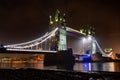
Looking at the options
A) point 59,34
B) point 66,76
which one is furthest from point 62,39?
point 66,76

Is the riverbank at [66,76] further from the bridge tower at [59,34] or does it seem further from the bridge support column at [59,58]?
the bridge tower at [59,34]

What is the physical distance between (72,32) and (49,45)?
2748 centimetres

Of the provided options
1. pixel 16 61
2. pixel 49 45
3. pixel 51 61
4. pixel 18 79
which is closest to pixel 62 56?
pixel 51 61

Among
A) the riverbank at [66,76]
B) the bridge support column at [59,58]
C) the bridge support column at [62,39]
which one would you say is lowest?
the riverbank at [66,76]

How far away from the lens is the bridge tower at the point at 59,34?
86.4m

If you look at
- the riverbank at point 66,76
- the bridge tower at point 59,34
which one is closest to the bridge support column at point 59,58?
the bridge tower at point 59,34

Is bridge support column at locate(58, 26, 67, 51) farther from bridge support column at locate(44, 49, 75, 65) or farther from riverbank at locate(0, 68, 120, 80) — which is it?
riverbank at locate(0, 68, 120, 80)

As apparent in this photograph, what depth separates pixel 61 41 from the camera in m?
90.1

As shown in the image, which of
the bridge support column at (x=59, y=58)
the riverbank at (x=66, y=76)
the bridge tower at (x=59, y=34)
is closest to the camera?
the riverbank at (x=66, y=76)

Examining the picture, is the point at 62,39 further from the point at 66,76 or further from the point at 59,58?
the point at 66,76

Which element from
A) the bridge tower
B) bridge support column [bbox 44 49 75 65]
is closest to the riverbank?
bridge support column [bbox 44 49 75 65]

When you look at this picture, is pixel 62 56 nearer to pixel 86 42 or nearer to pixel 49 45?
pixel 49 45

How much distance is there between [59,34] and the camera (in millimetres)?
90312

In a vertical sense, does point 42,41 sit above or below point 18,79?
above
